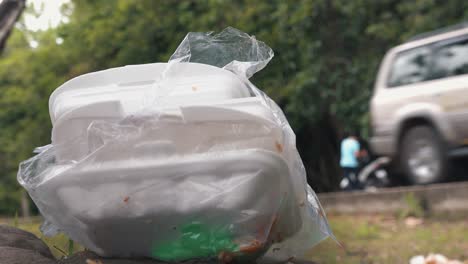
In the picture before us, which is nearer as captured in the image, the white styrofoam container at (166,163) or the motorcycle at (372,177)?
the white styrofoam container at (166,163)

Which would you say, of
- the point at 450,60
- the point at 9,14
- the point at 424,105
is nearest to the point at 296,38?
the point at 424,105

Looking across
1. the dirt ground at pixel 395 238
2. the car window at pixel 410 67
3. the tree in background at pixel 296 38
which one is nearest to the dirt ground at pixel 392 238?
the dirt ground at pixel 395 238

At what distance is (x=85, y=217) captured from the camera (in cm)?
233

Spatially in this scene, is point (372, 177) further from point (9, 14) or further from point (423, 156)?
point (9, 14)

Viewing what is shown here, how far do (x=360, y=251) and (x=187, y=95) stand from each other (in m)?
4.25

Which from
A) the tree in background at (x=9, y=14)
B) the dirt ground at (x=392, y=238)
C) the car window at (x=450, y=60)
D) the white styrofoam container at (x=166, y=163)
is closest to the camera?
the white styrofoam container at (x=166, y=163)

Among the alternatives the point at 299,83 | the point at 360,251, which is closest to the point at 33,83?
the point at 299,83

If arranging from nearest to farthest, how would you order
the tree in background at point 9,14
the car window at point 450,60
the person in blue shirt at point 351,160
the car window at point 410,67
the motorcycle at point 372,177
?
the tree in background at point 9,14 → the car window at point 450,60 → the car window at point 410,67 → the person in blue shirt at point 351,160 → the motorcycle at point 372,177

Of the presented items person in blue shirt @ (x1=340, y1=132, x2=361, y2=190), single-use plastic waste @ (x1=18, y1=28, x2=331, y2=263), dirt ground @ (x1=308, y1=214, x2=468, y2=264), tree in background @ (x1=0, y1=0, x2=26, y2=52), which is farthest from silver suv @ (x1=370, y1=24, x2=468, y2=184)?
single-use plastic waste @ (x1=18, y1=28, x2=331, y2=263)

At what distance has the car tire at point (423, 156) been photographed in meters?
8.84

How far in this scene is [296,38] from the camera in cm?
1497

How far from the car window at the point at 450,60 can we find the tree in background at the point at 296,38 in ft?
14.4

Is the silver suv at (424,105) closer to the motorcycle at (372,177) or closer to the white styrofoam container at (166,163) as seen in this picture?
the motorcycle at (372,177)

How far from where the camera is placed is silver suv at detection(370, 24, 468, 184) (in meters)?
8.62
